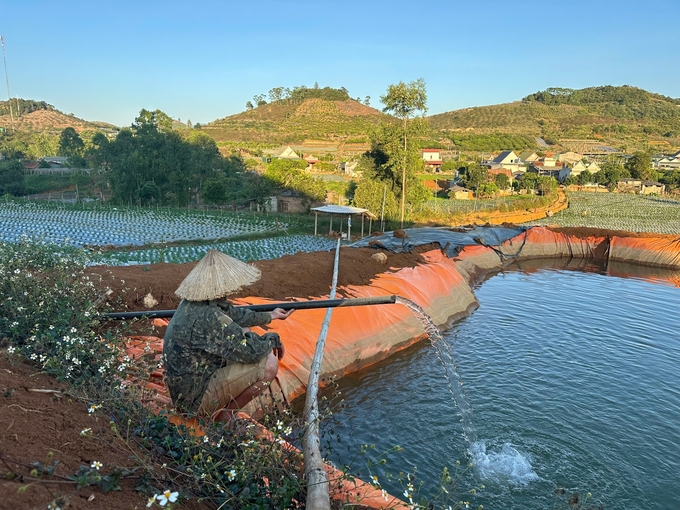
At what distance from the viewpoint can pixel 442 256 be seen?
11.9 m

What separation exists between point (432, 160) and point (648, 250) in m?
47.8

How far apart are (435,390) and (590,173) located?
167ft

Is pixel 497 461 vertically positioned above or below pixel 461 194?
below

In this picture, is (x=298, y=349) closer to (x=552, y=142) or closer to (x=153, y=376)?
(x=153, y=376)

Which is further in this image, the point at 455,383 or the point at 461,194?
the point at 461,194

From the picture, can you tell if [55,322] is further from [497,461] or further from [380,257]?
[380,257]

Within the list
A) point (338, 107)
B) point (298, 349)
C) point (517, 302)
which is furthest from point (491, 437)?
point (338, 107)

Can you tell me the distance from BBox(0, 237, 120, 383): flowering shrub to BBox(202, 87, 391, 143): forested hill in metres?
78.5

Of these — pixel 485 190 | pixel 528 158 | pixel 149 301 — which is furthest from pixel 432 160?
pixel 149 301

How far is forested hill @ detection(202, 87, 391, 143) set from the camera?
86.4 meters

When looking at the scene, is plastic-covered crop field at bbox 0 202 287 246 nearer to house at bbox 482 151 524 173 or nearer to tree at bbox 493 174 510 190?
tree at bbox 493 174 510 190

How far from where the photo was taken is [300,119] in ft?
325

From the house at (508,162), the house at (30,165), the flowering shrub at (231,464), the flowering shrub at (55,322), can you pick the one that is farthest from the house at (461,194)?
the house at (30,165)

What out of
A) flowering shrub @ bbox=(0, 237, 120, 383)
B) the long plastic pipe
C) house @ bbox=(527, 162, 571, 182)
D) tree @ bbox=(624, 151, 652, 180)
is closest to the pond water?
the long plastic pipe
